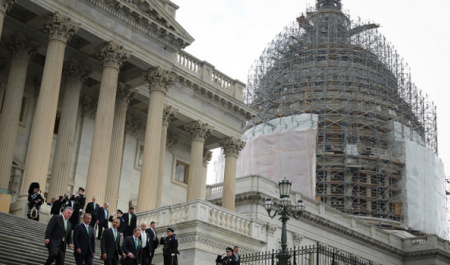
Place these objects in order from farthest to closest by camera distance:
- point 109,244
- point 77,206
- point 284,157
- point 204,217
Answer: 1. point 284,157
2. point 204,217
3. point 77,206
4. point 109,244

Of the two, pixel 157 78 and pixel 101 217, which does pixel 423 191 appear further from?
pixel 101 217

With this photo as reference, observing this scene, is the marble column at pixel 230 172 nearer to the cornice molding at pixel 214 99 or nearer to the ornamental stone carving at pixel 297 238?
the cornice molding at pixel 214 99

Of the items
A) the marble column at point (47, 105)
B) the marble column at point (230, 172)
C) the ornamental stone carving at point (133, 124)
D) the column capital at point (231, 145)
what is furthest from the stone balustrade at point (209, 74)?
the marble column at point (47, 105)

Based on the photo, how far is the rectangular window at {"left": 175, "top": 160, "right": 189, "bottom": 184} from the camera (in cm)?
3931

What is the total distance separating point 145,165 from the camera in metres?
28.6

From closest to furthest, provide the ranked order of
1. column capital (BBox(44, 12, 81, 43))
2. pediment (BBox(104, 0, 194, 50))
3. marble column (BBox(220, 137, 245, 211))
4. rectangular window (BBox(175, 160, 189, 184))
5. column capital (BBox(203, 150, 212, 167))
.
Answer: column capital (BBox(44, 12, 81, 43)), pediment (BBox(104, 0, 194, 50)), marble column (BBox(220, 137, 245, 211)), rectangular window (BBox(175, 160, 189, 184)), column capital (BBox(203, 150, 212, 167))

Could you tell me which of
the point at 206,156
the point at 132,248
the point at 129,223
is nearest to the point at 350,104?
Answer: the point at 206,156

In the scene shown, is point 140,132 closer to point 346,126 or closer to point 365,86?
point 346,126

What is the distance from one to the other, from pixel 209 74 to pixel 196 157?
17.0ft

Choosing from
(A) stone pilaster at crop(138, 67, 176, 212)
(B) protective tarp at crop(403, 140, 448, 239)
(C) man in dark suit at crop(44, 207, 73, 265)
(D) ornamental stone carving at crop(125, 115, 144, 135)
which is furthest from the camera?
(B) protective tarp at crop(403, 140, 448, 239)

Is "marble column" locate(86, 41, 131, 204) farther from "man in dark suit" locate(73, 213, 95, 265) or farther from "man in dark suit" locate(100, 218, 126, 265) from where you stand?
"man in dark suit" locate(73, 213, 95, 265)

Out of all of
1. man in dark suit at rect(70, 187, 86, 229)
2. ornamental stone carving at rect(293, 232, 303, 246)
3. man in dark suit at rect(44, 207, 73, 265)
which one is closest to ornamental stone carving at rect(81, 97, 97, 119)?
man in dark suit at rect(70, 187, 86, 229)

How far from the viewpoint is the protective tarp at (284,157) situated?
5719cm

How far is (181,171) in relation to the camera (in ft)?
130
